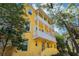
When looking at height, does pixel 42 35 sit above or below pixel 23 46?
above

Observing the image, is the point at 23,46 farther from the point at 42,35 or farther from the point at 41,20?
the point at 41,20

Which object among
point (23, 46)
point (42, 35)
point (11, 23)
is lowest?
point (23, 46)

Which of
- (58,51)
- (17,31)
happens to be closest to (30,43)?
(17,31)

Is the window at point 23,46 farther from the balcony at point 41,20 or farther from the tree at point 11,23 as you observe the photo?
the balcony at point 41,20

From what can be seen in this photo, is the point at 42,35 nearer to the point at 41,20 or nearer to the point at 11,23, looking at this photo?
the point at 41,20

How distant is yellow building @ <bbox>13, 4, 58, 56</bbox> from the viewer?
2.16 metres

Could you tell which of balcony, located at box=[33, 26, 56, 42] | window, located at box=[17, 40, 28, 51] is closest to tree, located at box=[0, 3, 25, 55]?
window, located at box=[17, 40, 28, 51]

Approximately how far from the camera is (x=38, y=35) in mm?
2180

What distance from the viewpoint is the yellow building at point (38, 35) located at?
84.9 inches

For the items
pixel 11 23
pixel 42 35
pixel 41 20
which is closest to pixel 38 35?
pixel 42 35

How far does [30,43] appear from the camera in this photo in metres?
2.17

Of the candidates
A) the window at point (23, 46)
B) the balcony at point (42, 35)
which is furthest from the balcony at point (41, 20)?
the window at point (23, 46)

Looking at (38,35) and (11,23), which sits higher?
(11,23)

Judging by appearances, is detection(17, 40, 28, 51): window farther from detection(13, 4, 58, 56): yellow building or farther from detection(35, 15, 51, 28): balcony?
detection(35, 15, 51, 28): balcony
